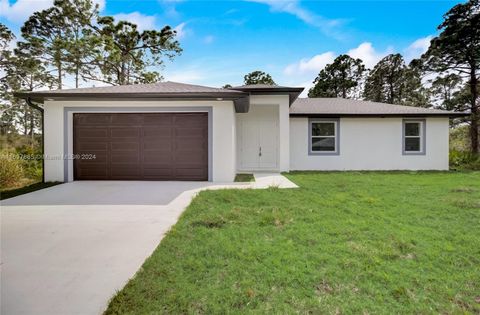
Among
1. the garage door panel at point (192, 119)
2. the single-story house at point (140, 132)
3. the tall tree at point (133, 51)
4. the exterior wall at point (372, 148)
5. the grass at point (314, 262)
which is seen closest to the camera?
the grass at point (314, 262)

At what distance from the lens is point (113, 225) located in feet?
13.2

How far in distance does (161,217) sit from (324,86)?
2712cm

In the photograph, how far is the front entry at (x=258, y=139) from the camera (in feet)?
37.9

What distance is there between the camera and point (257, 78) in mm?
29641

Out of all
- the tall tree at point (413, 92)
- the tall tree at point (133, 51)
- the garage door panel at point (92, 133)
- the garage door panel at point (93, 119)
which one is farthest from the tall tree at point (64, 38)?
the tall tree at point (413, 92)

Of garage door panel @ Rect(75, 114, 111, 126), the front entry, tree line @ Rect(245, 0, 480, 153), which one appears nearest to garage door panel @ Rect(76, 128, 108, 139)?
garage door panel @ Rect(75, 114, 111, 126)

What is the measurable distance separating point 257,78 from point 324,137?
20.2m

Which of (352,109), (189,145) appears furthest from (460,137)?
(189,145)

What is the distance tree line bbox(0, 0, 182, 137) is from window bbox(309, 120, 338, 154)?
1573 cm

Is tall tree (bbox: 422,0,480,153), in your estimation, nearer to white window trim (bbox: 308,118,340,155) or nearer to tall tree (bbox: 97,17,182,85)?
white window trim (bbox: 308,118,340,155)

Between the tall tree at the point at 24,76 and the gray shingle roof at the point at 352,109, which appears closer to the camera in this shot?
the gray shingle roof at the point at 352,109

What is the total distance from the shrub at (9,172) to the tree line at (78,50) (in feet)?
41.1

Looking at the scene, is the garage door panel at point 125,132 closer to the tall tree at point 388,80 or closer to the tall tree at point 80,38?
the tall tree at point 80,38

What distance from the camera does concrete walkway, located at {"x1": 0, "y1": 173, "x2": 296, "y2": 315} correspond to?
7.10 feet
